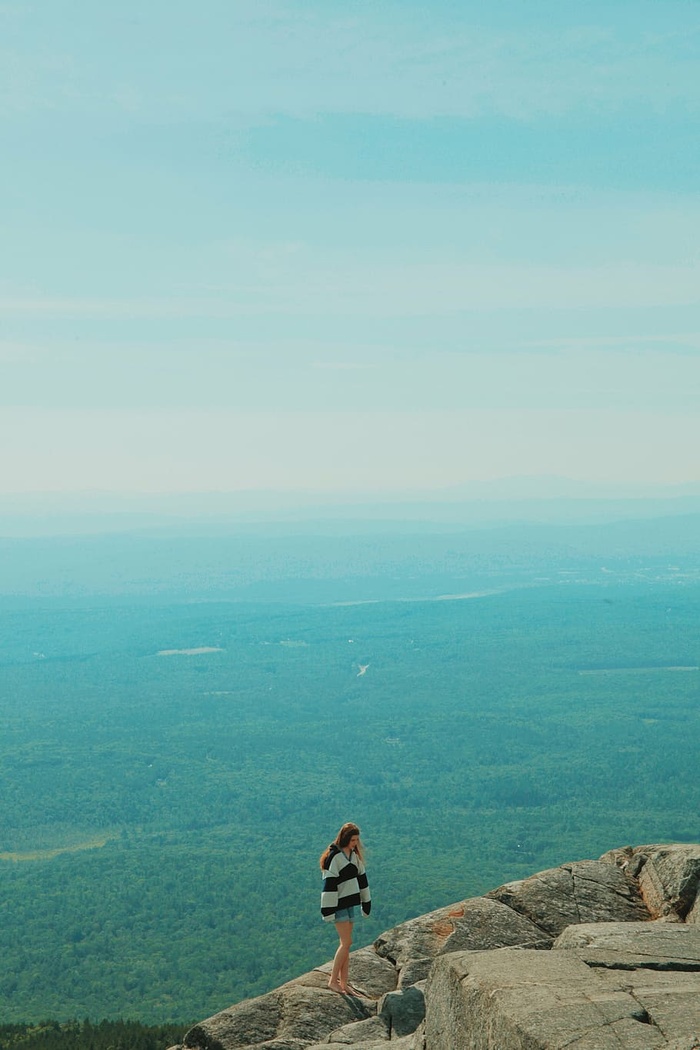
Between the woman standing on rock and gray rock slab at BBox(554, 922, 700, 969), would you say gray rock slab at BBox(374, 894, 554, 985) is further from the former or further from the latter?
gray rock slab at BBox(554, 922, 700, 969)

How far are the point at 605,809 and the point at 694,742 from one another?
4139 cm

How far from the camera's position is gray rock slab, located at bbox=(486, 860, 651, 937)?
1862 cm

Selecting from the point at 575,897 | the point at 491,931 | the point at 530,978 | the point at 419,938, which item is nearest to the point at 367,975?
the point at 419,938

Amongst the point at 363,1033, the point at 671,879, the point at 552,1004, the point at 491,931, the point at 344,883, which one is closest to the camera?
the point at 552,1004

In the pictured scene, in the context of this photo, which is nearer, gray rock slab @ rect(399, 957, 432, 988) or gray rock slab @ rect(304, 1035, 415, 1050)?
gray rock slab @ rect(304, 1035, 415, 1050)

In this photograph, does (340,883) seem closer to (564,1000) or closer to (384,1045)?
(384,1045)

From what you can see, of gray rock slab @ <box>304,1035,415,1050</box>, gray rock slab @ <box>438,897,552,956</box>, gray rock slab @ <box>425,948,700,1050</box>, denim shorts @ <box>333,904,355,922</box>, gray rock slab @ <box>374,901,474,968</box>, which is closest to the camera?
gray rock slab @ <box>425,948,700,1050</box>

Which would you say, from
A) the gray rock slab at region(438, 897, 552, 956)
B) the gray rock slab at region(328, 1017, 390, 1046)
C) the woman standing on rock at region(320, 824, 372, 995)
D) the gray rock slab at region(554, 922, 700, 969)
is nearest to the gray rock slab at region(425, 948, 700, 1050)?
the gray rock slab at region(554, 922, 700, 969)

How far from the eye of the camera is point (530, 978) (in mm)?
11734

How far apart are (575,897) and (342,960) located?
15.4 feet

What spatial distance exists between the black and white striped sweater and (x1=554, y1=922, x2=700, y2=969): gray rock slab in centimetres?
405

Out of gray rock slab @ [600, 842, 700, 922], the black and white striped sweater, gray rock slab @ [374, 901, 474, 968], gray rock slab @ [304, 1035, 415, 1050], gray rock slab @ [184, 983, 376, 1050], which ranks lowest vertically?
gray rock slab @ [184, 983, 376, 1050]

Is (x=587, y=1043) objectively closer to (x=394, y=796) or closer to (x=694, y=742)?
(x=394, y=796)

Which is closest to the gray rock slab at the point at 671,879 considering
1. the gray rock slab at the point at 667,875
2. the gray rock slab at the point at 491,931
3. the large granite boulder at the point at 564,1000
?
the gray rock slab at the point at 667,875
